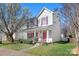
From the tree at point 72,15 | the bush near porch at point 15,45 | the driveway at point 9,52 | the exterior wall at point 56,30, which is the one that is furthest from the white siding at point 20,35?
the tree at point 72,15

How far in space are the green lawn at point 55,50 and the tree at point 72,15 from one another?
0.93 feet

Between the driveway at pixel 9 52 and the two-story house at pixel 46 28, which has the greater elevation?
the two-story house at pixel 46 28

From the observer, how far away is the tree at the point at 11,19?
13.5 metres

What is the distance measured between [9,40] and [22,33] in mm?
282

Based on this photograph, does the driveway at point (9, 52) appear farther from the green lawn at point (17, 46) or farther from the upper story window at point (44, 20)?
the upper story window at point (44, 20)

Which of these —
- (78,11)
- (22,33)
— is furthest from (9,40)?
(78,11)

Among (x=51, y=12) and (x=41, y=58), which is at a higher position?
(x=51, y=12)

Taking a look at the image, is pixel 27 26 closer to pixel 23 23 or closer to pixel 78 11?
pixel 23 23

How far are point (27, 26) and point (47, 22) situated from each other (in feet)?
1.28

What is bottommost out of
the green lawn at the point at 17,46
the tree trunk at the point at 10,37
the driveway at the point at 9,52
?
the driveway at the point at 9,52

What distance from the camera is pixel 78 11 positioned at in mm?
13477

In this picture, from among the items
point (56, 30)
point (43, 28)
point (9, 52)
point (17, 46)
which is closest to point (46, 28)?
point (43, 28)

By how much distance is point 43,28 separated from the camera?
13.6m

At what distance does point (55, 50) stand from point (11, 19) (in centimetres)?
103
